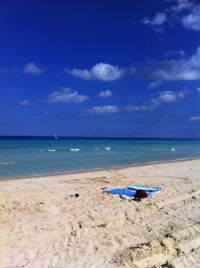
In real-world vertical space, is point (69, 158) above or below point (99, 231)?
below

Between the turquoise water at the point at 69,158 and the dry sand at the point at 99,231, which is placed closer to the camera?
the dry sand at the point at 99,231

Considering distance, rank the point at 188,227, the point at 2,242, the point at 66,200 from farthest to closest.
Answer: the point at 66,200 → the point at 188,227 → the point at 2,242

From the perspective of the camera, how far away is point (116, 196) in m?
9.01

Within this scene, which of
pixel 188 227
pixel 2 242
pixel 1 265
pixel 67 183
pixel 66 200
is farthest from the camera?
pixel 67 183

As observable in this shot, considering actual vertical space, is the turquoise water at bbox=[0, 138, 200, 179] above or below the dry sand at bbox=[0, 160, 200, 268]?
below

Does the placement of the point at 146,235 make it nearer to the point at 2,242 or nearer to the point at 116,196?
the point at 2,242

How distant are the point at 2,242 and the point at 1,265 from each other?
3.04ft

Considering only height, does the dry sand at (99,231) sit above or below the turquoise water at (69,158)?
above

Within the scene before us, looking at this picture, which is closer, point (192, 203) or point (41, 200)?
point (192, 203)

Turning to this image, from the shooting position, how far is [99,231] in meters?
5.47

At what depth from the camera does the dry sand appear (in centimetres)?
422

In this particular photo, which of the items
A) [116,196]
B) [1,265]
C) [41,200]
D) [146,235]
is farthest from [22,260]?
[116,196]

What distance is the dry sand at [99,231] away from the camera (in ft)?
13.8

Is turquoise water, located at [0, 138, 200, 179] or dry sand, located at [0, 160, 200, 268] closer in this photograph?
dry sand, located at [0, 160, 200, 268]
